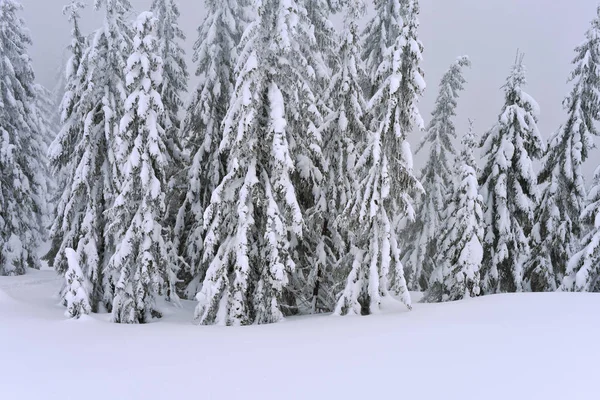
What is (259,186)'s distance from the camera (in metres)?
12.1

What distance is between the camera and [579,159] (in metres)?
16.8

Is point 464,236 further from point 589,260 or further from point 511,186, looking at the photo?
point 589,260

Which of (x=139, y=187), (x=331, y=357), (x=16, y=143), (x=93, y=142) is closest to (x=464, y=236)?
(x=331, y=357)

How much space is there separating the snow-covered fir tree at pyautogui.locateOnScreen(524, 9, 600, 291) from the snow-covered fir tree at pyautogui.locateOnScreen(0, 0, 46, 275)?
2830cm

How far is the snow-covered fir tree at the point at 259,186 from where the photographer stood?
450 inches

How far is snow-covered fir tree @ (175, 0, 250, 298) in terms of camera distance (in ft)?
54.6

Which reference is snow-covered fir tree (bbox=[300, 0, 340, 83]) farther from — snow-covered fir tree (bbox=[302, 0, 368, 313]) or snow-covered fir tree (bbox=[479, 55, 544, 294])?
snow-covered fir tree (bbox=[479, 55, 544, 294])

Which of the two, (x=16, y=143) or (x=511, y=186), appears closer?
(x=511, y=186)

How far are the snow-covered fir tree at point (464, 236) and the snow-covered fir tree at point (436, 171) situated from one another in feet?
17.2

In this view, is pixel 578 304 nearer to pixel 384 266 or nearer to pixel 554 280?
pixel 384 266

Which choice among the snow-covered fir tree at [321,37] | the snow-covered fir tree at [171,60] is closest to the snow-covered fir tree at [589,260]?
the snow-covered fir tree at [321,37]

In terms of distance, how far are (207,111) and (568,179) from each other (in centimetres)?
→ 1702

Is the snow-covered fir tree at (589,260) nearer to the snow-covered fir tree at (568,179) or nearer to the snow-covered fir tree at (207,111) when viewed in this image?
the snow-covered fir tree at (568,179)

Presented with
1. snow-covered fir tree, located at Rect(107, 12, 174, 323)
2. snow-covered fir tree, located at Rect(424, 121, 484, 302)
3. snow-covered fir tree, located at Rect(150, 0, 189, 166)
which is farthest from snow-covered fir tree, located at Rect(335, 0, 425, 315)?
snow-covered fir tree, located at Rect(150, 0, 189, 166)
